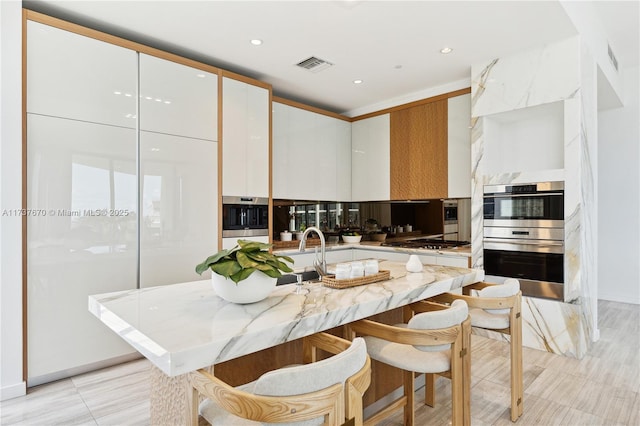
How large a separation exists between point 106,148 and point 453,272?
8.94 ft

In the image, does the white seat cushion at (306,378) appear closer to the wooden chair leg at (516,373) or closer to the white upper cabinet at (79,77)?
the wooden chair leg at (516,373)

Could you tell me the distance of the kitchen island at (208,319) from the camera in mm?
1140

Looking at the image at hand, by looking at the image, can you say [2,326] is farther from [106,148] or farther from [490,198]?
[490,198]

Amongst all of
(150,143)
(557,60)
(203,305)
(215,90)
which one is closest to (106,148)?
(150,143)

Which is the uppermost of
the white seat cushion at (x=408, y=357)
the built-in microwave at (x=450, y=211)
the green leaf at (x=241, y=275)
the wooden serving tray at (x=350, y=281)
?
the built-in microwave at (x=450, y=211)

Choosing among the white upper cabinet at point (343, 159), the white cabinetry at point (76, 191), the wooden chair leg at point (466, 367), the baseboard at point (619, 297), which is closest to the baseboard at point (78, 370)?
the white cabinetry at point (76, 191)

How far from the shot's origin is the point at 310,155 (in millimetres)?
4641

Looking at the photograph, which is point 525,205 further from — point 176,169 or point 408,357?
point 176,169

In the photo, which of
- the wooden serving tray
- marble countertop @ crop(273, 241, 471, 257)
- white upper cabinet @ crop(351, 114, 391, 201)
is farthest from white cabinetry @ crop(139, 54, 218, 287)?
white upper cabinet @ crop(351, 114, 391, 201)

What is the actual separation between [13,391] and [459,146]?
14.3ft

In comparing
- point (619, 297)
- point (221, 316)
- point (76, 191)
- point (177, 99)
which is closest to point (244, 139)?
point (177, 99)

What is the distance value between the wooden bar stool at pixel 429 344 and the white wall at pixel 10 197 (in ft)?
7.47

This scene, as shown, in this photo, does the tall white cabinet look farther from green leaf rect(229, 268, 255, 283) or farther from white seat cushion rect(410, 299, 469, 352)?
white seat cushion rect(410, 299, 469, 352)

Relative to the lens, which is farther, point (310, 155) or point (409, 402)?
point (310, 155)
